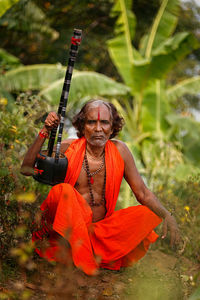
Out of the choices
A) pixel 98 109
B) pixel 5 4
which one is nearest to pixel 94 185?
pixel 98 109

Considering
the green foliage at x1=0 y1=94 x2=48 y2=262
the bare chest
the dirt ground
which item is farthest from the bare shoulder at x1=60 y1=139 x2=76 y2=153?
the dirt ground

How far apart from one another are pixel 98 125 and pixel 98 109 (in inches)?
5.4

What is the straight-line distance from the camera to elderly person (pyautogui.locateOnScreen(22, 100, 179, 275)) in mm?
3496

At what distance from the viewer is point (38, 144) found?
3305 millimetres

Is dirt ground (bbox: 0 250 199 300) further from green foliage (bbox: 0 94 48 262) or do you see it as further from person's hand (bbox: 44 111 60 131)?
person's hand (bbox: 44 111 60 131)

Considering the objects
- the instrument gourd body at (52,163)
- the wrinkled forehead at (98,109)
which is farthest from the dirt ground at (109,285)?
the wrinkled forehead at (98,109)

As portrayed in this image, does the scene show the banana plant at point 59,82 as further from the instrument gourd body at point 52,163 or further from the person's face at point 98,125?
the instrument gourd body at point 52,163

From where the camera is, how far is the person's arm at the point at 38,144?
3.17 meters

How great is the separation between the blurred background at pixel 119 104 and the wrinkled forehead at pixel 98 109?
43 cm

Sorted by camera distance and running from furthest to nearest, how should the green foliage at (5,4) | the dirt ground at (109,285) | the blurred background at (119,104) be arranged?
the green foliage at (5,4)
the blurred background at (119,104)
the dirt ground at (109,285)

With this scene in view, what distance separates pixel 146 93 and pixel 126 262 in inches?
251

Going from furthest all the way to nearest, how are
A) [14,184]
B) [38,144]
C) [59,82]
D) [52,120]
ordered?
[59,82] → [14,184] → [38,144] → [52,120]

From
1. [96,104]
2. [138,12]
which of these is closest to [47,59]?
[138,12]

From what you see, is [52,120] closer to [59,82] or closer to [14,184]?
[14,184]
